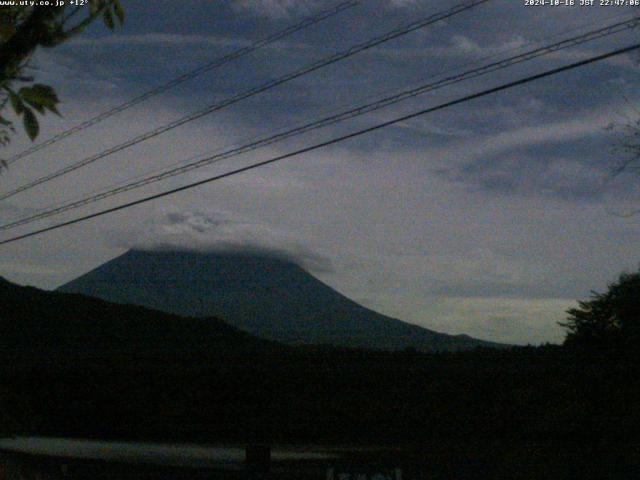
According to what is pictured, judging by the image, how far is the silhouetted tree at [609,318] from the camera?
79.0 ft

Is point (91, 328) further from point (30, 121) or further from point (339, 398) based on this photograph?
point (30, 121)

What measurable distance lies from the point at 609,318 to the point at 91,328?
70.9 feet

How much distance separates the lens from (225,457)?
14680 millimetres

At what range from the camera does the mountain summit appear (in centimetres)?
7900

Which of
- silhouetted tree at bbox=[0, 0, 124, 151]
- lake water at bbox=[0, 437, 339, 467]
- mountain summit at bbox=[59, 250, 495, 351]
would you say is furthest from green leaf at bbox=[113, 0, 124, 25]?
mountain summit at bbox=[59, 250, 495, 351]

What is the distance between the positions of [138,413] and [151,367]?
60.2 inches

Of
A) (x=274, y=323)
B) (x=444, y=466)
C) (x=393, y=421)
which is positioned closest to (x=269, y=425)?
(x=393, y=421)

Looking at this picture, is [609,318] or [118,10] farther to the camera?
[609,318]

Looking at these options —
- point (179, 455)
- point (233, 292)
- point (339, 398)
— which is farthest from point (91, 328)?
point (233, 292)

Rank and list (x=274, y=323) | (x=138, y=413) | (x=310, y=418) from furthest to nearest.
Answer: (x=274, y=323), (x=138, y=413), (x=310, y=418)

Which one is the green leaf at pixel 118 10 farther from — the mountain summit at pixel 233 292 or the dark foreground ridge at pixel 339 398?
the mountain summit at pixel 233 292

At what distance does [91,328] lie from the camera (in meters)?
34.8

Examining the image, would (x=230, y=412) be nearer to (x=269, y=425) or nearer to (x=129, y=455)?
(x=269, y=425)

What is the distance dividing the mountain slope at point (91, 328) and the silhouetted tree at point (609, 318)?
13499mm
